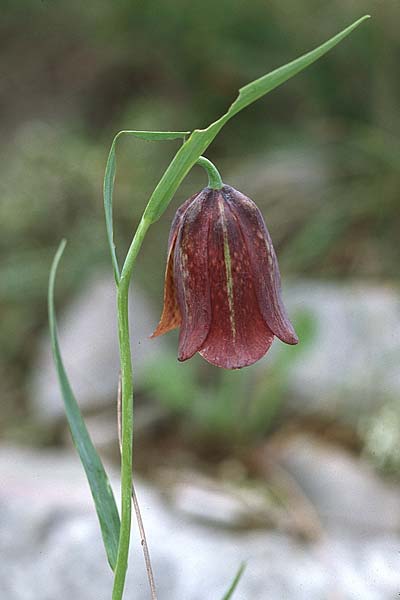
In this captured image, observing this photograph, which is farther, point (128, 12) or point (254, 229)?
point (128, 12)

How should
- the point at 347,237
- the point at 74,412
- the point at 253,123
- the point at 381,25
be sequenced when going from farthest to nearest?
the point at 253,123 < the point at 381,25 < the point at 347,237 < the point at 74,412

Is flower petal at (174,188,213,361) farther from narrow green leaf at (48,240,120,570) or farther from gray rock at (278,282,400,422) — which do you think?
gray rock at (278,282,400,422)

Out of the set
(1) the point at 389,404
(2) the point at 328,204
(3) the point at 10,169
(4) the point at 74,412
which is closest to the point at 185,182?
(2) the point at 328,204

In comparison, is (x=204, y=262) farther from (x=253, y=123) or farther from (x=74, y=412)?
(x=253, y=123)

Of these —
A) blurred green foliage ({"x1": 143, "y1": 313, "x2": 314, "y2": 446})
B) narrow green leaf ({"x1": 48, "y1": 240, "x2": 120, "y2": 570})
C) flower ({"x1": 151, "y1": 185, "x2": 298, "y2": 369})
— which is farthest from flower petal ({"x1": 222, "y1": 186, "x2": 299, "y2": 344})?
blurred green foliage ({"x1": 143, "y1": 313, "x2": 314, "y2": 446})

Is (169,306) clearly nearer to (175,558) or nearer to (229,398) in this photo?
(175,558)

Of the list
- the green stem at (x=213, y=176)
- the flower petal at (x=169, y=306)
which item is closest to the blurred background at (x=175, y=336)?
the flower petal at (x=169, y=306)
